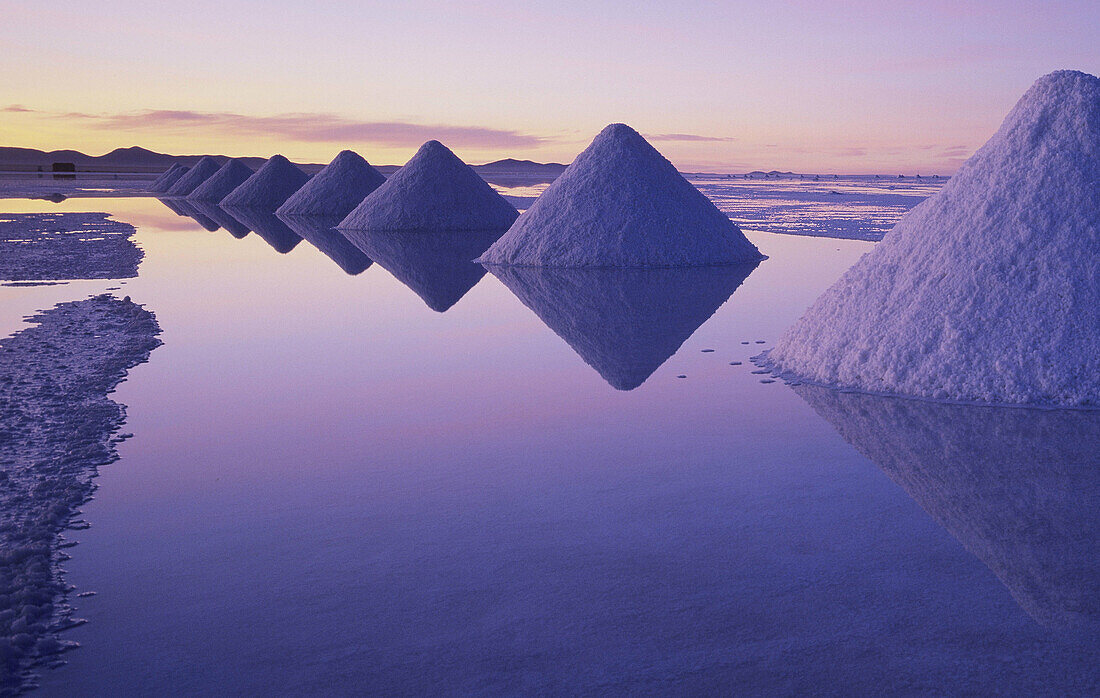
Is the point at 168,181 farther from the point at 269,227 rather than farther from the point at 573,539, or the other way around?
the point at 573,539

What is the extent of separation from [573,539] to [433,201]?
26.6 metres

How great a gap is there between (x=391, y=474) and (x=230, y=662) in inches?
88.3

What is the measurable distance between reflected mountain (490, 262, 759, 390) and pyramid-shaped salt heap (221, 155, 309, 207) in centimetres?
3160

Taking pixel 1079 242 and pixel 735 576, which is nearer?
pixel 735 576

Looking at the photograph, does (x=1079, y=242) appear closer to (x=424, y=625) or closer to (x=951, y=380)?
(x=951, y=380)

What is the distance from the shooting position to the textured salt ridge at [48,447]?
3.65m

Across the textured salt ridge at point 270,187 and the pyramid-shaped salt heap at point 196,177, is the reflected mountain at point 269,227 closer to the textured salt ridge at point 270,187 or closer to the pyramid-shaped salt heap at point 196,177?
the textured salt ridge at point 270,187

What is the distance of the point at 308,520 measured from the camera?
4.75m

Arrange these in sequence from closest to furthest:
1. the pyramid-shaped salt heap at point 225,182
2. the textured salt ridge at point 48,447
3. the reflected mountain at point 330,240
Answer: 1. the textured salt ridge at point 48,447
2. the reflected mountain at point 330,240
3. the pyramid-shaped salt heap at point 225,182

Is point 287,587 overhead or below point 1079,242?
below

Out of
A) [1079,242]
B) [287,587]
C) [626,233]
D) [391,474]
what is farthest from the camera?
[626,233]

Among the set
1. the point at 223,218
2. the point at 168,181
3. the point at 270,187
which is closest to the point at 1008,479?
the point at 223,218

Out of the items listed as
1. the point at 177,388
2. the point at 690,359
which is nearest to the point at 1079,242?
the point at 690,359

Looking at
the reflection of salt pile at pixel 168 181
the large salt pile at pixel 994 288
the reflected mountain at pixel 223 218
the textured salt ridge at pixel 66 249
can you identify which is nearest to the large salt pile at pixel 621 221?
the textured salt ridge at pixel 66 249
